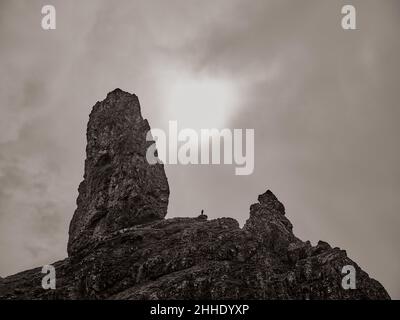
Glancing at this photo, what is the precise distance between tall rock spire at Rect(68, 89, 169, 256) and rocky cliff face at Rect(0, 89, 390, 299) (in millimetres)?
210

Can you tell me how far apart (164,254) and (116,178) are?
24.4 metres

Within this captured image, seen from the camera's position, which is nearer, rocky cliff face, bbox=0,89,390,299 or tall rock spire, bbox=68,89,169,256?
rocky cliff face, bbox=0,89,390,299

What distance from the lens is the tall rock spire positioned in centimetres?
7825

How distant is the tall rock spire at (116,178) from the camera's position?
78250mm

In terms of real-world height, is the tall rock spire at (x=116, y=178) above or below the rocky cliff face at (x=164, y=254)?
above

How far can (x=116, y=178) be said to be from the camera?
80875 millimetres

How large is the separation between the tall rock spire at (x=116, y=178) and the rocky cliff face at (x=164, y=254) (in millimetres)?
210

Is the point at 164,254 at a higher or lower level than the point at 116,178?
lower

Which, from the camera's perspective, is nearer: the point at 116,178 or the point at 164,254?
the point at 164,254

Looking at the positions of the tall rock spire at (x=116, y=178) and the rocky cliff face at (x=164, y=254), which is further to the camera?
the tall rock spire at (x=116, y=178)

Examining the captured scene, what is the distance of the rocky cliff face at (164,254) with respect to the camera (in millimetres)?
54625
